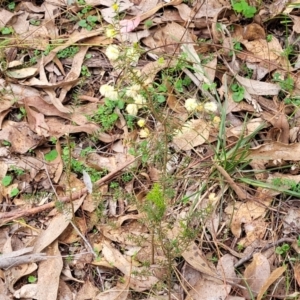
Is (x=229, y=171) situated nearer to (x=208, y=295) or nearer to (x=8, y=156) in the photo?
(x=208, y=295)

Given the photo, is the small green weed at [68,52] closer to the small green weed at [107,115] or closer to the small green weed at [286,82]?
the small green weed at [107,115]

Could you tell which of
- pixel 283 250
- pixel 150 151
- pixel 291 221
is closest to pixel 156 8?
pixel 150 151

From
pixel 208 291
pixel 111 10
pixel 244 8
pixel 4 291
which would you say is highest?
pixel 244 8

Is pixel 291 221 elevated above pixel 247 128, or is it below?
below

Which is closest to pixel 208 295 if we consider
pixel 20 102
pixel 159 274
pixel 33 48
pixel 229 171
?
pixel 159 274

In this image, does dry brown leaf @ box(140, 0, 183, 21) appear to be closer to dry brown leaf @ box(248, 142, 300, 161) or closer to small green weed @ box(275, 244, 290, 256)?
dry brown leaf @ box(248, 142, 300, 161)

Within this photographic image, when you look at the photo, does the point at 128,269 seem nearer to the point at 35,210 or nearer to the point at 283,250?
the point at 35,210

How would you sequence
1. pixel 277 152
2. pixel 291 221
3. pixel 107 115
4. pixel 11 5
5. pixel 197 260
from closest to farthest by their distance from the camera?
pixel 197 260 → pixel 291 221 → pixel 277 152 → pixel 107 115 → pixel 11 5

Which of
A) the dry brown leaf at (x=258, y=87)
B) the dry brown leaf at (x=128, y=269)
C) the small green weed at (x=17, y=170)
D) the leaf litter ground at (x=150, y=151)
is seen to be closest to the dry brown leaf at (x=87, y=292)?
the leaf litter ground at (x=150, y=151)

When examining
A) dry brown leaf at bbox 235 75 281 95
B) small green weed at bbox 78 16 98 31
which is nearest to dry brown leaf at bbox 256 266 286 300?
dry brown leaf at bbox 235 75 281 95
